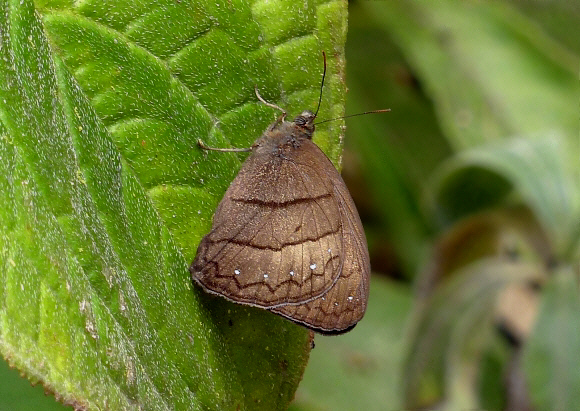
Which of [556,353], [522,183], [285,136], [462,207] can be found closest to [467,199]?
[462,207]

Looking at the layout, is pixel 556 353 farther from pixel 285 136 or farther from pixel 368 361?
pixel 285 136

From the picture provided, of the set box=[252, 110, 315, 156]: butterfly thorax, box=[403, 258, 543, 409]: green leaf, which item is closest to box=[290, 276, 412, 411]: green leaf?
box=[403, 258, 543, 409]: green leaf

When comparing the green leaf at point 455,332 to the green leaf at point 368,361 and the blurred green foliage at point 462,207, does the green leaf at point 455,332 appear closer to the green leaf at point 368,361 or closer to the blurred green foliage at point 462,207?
the blurred green foliage at point 462,207

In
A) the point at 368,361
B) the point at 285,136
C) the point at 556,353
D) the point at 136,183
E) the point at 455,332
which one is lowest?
the point at 368,361

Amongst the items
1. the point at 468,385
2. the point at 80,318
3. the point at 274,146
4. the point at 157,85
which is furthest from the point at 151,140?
the point at 468,385

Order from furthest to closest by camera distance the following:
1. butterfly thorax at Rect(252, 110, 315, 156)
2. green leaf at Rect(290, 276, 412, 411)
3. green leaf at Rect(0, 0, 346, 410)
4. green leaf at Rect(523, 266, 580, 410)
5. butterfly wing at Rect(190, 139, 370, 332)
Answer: green leaf at Rect(290, 276, 412, 411), green leaf at Rect(523, 266, 580, 410), butterfly thorax at Rect(252, 110, 315, 156), butterfly wing at Rect(190, 139, 370, 332), green leaf at Rect(0, 0, 346, 410)

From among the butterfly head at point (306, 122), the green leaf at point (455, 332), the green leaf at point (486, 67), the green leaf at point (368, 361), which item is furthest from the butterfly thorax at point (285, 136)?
the green leaf at point (486, 67)

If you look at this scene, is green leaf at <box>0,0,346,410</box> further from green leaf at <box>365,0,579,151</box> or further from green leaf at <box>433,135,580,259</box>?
green leaf at <box>365,0,579,151</box>
